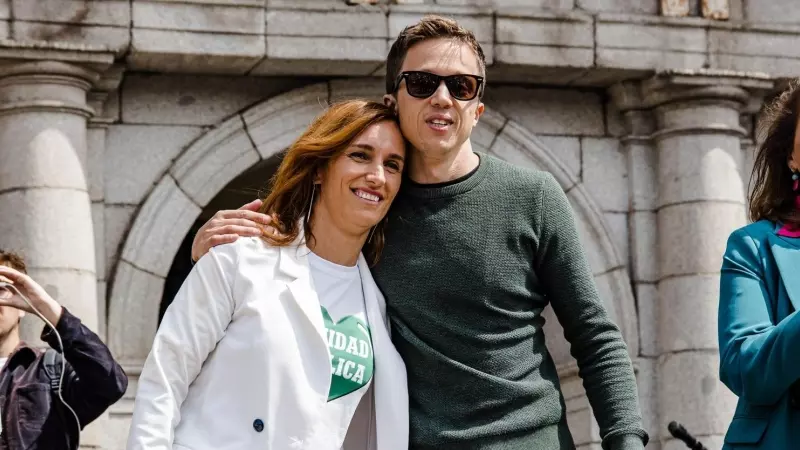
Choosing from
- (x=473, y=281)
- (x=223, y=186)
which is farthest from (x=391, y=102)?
(x=223, y=186)

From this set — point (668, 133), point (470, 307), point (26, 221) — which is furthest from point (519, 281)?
point (668, 133)

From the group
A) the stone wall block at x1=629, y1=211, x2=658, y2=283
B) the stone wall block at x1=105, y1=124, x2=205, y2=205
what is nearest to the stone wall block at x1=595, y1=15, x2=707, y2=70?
the stone wall block at x1=629, y1=211, x2=658, y2=283

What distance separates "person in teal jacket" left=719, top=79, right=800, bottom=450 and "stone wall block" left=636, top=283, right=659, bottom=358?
16.8ft

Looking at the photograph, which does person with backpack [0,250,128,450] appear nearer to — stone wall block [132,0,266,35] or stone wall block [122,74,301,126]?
stone wall block [132,0,266,35]

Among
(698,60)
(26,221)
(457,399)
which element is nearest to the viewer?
(457,399)

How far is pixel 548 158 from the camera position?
9.73m

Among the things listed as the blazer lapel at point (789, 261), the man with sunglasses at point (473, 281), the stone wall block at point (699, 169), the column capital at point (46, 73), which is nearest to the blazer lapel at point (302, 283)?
the man with sunglasses at point (473, 281)

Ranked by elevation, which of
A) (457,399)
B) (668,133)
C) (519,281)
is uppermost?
(668,133)

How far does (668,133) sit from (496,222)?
524cm

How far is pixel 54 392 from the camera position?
6.14m

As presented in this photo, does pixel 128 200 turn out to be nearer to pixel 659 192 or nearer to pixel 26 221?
pixel 26 221

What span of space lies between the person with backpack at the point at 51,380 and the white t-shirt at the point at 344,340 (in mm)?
1646

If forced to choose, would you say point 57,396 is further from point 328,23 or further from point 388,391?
point 328,23

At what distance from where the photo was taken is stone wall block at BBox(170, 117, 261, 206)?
9211 millimetres
